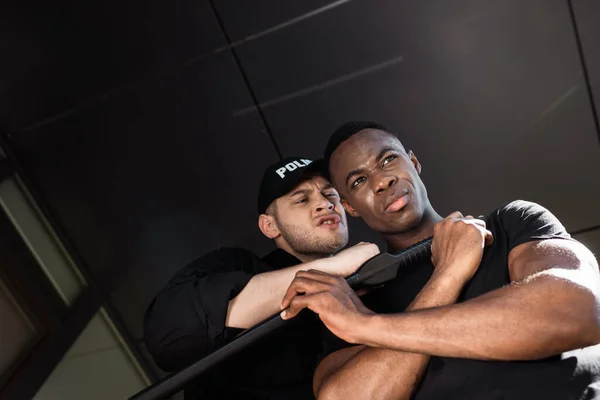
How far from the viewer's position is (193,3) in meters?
2.03

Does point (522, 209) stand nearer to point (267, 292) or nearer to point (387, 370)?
point (387, 370)

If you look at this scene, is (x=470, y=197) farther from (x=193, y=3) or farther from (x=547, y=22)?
(x=193, y=3)

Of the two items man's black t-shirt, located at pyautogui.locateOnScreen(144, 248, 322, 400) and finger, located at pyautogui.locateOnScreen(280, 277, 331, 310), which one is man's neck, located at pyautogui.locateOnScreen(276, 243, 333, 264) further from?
finger, located at pyautogui.locateOnScreen(280, 277, 331, 310)

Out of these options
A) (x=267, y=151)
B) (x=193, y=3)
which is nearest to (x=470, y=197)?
(x=267, y=151)

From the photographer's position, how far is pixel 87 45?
7.04 feet

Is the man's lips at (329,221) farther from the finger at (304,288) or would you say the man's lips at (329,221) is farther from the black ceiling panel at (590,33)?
the black ceiling panel at (590,33)

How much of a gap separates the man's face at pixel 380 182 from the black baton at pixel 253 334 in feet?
0.76

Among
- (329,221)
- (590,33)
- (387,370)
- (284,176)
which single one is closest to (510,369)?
(387,370)

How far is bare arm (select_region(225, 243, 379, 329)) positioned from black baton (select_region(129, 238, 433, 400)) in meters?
0.12

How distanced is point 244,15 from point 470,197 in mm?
1247

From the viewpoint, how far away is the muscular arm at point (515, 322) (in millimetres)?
917

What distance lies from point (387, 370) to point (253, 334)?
0.30m

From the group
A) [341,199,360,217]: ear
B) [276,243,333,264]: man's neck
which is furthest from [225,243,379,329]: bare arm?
[276,243,333,264]: man's neck

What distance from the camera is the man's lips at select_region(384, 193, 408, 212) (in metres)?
1.42
